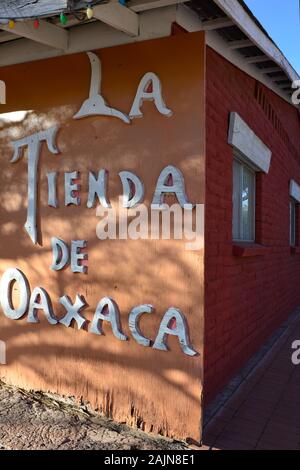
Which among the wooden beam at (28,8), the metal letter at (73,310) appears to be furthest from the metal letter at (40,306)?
the wooden beam at (28,8)

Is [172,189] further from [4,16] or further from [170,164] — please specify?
[4,16]

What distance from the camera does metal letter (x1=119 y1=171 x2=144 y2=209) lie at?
3551mm

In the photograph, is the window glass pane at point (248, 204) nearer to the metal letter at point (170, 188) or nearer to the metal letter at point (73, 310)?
the metal letter at point (170, 188)

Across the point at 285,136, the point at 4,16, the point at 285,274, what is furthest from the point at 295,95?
the point at 4,16

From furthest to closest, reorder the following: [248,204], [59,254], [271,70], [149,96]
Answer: [248,204] < [271,70] < [59,254] < [149,96]

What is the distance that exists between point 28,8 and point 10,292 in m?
2.44

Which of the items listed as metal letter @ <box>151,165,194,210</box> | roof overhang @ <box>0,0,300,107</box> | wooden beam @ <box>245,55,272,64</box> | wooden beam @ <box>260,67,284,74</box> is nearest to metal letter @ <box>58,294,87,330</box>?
metal letter @ <box>151,165,194,210</box>

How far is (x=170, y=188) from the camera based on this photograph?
135 inches

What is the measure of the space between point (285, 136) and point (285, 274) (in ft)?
7.60

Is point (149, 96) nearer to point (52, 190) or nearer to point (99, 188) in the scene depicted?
point (99, 188)

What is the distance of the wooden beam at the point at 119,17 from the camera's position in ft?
10.5

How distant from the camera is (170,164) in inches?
136

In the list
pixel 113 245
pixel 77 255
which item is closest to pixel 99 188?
pixel 113 245

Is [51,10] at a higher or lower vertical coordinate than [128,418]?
higher
